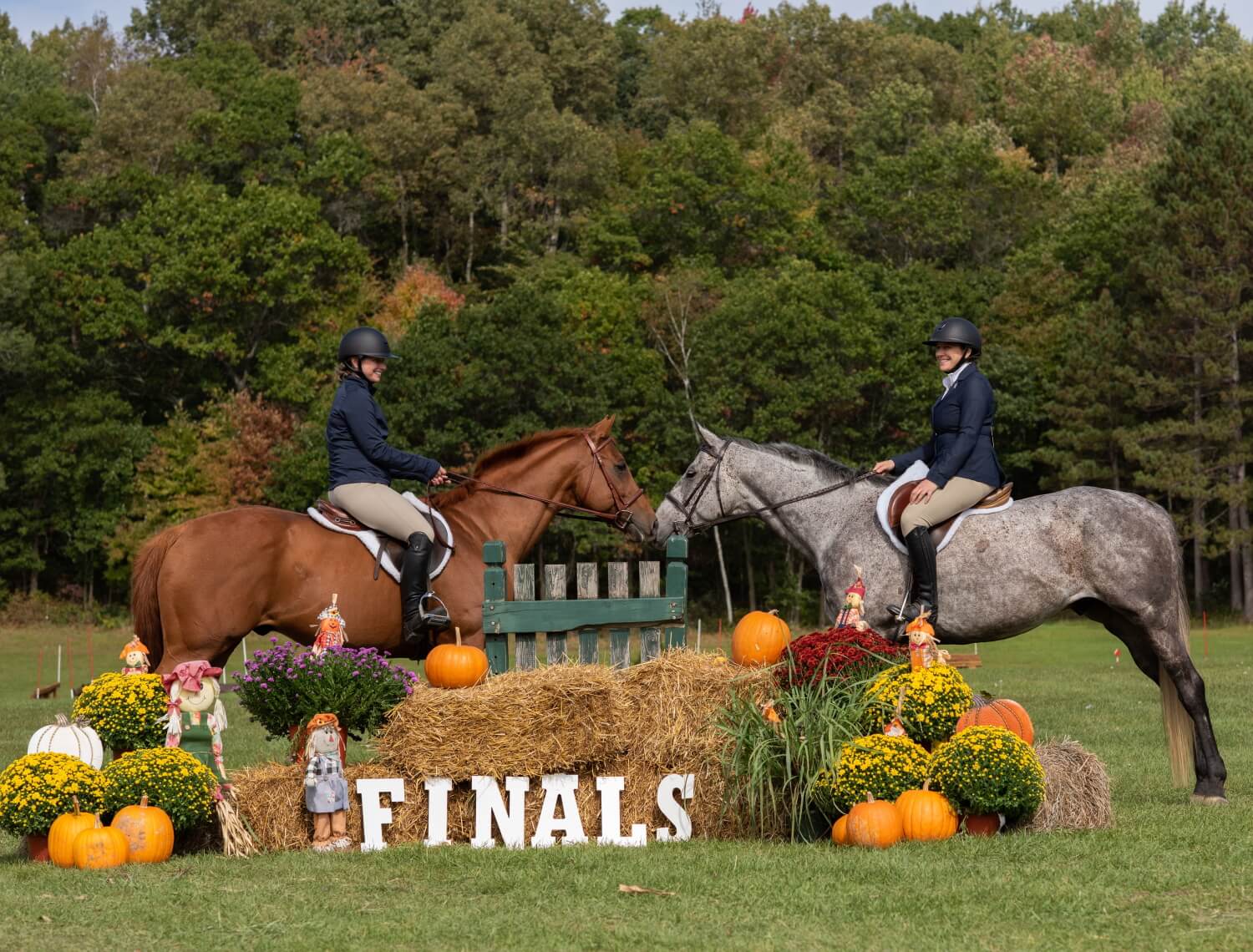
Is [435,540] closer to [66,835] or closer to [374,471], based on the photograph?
[374,471]

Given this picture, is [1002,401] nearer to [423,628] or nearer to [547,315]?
[547,315]

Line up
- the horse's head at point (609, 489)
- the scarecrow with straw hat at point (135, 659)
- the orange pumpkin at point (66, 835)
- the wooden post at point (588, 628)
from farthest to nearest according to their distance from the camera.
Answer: the horse's head at point (609, 489)
the wooden post at point (588, 628)
the scarecrow with straw hat at point (135, 659)
the orange pumpkin at point (66, 835)

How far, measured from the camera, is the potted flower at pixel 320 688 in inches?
394

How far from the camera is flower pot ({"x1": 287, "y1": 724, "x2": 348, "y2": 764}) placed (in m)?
9.83

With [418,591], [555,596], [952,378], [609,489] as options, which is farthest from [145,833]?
[952,378]

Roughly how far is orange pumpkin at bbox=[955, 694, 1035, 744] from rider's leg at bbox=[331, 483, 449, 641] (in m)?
3.80

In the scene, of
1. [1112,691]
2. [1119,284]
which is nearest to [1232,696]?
[1112,691]

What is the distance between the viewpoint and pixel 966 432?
1130 cm

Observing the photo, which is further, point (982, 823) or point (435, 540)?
point (435, 540)

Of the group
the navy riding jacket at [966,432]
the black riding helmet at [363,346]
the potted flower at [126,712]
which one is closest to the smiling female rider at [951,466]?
the navy riding jacket at [966,432]

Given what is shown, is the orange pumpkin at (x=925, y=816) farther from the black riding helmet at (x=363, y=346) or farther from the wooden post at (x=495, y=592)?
the black riding helmet at (x=363, y=346)

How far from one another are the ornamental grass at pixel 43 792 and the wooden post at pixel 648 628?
3854 mm

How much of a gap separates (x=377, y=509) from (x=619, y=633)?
6.49 feet

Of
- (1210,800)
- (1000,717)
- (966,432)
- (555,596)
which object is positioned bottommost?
(1210,800)
